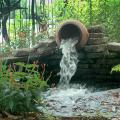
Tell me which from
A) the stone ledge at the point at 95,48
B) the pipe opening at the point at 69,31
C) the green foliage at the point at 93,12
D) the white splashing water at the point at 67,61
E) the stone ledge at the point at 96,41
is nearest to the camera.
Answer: the stone ledge at the point at 95,48

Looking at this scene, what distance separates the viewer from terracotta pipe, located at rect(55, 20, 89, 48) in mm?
8648

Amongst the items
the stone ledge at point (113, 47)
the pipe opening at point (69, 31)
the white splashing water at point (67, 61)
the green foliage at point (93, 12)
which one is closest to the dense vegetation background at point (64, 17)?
the green foliage at point (93, 12)

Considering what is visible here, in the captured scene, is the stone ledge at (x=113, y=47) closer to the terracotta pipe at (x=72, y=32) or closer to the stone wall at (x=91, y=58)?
the stone wall at (x=91, y=58)

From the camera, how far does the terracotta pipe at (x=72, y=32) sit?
8.65 m

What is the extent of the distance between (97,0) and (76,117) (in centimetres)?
629

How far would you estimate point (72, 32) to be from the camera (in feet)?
30.6

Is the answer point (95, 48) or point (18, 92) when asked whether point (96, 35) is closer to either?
point (95, 48)

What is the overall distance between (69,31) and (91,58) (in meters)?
0.93

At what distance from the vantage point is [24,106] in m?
5.01

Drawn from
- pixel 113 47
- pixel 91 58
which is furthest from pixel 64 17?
pixel 113 47

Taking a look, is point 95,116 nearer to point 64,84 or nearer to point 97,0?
point 64,84

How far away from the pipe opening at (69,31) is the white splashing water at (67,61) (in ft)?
0.44

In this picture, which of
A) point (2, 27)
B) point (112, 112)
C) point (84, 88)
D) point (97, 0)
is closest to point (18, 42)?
point (2, 27)

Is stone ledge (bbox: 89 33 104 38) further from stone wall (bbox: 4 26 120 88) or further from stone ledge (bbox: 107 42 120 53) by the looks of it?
stone ledge (bbox: 107 42 120 53)
